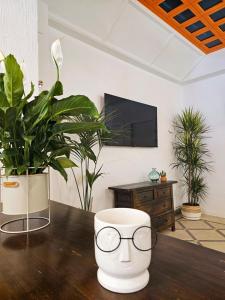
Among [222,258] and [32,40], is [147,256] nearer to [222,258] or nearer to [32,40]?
[222,258]

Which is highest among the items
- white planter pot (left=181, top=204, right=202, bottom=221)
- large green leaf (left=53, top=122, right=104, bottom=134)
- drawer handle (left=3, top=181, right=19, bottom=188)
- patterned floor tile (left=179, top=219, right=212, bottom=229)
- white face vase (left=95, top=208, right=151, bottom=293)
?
large green leaf (left=53, top=122, right=104, bottom=134)

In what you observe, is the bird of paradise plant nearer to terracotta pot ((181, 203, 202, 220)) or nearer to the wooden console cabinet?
the wooden console cabinet

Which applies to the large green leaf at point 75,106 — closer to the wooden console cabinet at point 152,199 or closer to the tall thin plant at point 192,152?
the wooden console cabinet at point 152,199

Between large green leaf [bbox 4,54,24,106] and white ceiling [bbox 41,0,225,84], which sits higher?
white ceiling [bbox 41,0,225,84]

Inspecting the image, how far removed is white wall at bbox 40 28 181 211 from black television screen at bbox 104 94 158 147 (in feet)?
0.35

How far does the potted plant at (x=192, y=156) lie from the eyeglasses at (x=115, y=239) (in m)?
3.30

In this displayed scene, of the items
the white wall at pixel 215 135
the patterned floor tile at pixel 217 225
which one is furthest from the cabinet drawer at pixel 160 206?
the white wall at pixel 215 135

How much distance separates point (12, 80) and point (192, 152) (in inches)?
131

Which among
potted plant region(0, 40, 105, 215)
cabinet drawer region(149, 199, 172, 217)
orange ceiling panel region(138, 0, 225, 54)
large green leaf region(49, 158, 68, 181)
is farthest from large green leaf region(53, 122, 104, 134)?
orange ceiling panel region(138, 0, 225, 54)

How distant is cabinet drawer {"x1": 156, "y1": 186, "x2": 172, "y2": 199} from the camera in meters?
2.77

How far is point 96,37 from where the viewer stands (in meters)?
2.39

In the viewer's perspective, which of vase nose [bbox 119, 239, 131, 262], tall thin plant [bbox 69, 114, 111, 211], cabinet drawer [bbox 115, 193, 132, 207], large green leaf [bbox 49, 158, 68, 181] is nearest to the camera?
vase nose [bbox 119, 239, 131, 262]

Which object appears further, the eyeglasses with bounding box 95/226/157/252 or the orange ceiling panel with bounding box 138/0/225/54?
the orange ceiling panel with bounding box 138/0/225/54

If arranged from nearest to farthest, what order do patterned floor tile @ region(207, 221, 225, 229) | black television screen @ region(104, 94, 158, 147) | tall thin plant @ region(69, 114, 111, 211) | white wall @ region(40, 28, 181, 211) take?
1. tall thin plant @ region(69, 114, 111, 211)
2. white wall @ region(40, 28, 181, 211)
3. black television screen @ region(104, 94, 158, 147)
4. patterned floor tile @ region(207, 221, 225, 229)
